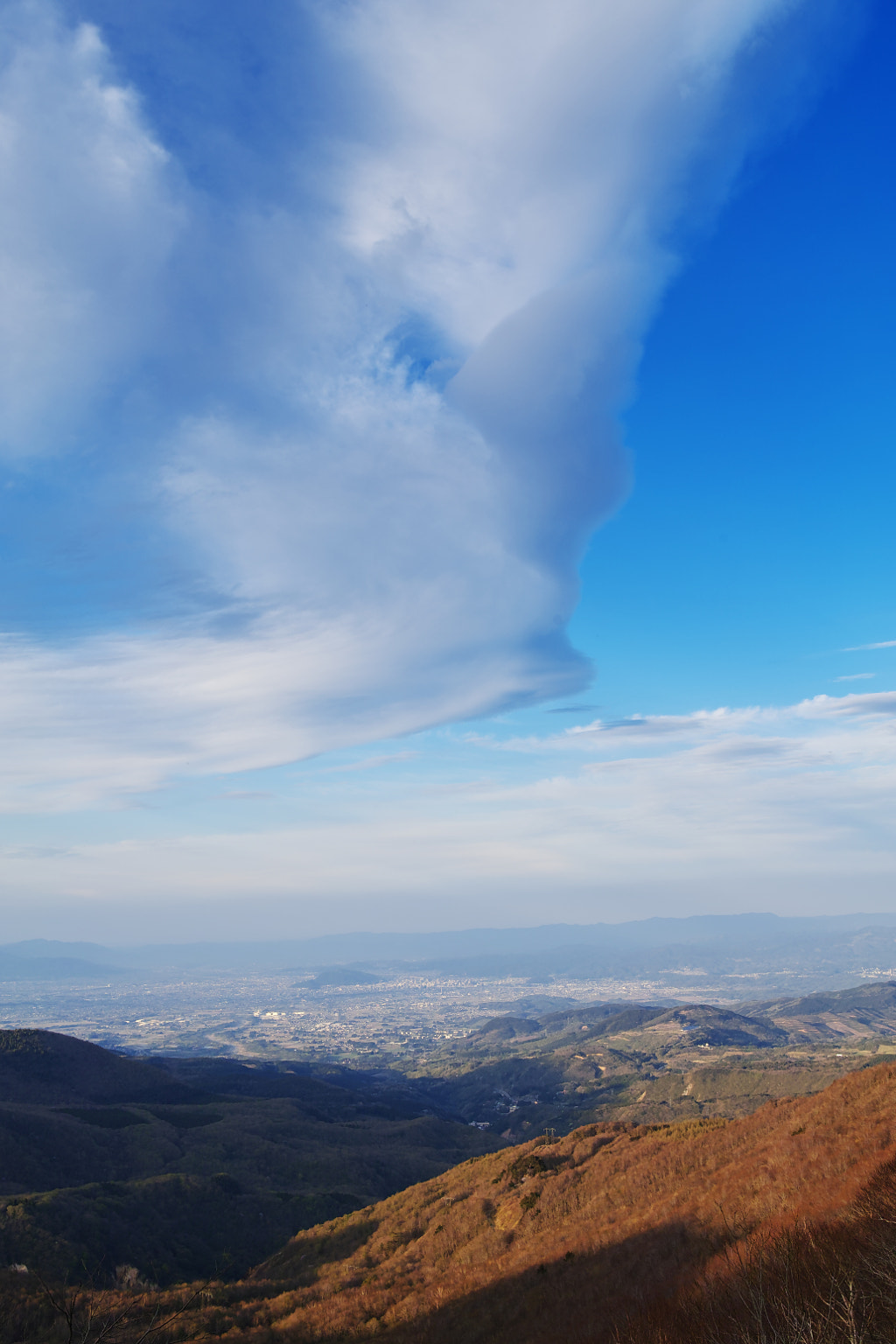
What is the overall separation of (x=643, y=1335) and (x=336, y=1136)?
439ft

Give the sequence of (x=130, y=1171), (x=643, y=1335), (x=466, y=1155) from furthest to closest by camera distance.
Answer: (x=466, y=1155) < (x=130, y=1171) < (x=643, y=1335)

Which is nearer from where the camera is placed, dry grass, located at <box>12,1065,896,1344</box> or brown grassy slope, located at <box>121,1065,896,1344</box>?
dry grass, located at <box>12,1065,896,1344</box>

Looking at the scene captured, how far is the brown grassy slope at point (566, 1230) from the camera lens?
1134 inches

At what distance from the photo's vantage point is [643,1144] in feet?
182

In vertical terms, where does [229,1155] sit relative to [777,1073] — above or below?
above

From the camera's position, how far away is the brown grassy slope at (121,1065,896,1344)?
94.5 feet

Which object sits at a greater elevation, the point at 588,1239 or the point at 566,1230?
the point at 588,1239

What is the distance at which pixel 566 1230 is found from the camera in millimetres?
42375

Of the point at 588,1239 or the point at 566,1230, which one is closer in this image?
the point at 588,1239

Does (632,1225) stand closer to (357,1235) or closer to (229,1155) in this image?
(357,1235)

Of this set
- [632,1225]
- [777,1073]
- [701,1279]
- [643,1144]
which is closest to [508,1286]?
[632,1225]

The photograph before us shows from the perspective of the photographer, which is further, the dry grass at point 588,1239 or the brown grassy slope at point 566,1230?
the brown grassy slope at point 566,1230

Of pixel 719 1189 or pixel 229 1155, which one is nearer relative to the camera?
pixel 719 1189

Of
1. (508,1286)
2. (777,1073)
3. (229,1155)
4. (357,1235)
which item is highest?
(508,1286)
